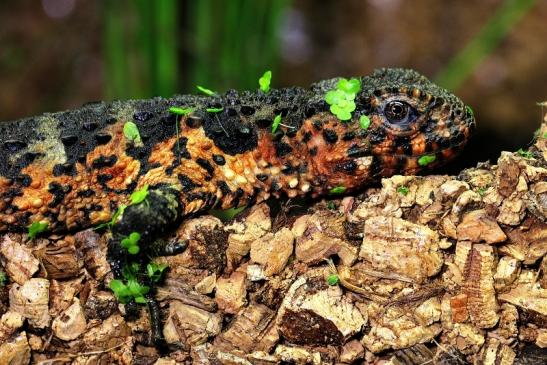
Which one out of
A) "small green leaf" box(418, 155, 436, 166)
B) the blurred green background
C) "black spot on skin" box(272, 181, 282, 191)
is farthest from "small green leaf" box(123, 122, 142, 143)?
the blurred green background

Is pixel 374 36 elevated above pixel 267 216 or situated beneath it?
elevated above

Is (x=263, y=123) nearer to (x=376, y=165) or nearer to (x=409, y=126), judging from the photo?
(x=376, y=165)

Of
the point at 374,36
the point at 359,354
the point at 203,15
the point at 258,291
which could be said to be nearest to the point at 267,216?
the point at 258,291

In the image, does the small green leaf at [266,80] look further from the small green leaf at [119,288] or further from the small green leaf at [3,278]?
the small green leaf at [3,278]

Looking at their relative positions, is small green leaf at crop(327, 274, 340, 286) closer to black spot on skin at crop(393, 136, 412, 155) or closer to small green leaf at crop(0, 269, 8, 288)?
black spot on skin at crop(393, 136, 412, 155)

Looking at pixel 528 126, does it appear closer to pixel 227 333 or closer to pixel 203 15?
pixel 203 15

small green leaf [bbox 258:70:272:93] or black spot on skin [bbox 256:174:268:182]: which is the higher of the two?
small green leaf [bbox 258:70:272:93]

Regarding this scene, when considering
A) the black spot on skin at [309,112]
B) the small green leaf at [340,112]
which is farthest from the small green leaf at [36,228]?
the small green leaf at [340,112]

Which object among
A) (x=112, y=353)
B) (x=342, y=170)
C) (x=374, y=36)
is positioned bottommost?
(x=112, y=353)
